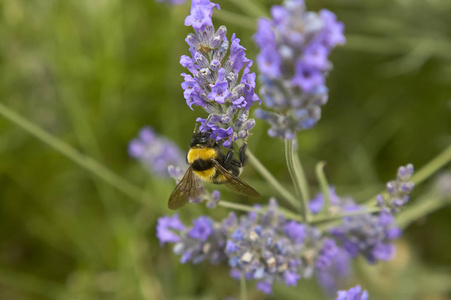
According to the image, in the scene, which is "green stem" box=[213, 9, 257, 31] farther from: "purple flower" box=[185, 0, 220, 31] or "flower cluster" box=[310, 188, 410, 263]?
"purple flower" box=[185, 0, 220, 31]

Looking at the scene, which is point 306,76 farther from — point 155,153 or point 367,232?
point 155,153

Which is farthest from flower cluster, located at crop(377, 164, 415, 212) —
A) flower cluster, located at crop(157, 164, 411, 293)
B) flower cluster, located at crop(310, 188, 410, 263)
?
flower cluster, located at crop(310, 188, 410, 263)

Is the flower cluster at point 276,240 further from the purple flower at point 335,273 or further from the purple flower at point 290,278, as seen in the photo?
the purple flower at point 335,273

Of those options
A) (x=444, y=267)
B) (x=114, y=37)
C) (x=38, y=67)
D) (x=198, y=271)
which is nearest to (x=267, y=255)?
(x=198, y=271)

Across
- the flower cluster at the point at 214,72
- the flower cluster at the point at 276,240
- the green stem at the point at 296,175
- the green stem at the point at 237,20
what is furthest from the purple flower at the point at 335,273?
the flower cluster at the point at 214,72

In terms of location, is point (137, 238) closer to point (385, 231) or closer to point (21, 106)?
point (21, 106)

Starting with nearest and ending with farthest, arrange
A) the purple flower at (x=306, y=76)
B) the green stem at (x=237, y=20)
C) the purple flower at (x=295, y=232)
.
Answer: the purple flower at (x=306, y=76), the purple flower at (x=295, y=232), the green stem at (x=237, y=20)

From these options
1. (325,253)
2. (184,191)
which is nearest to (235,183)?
(184,191)
